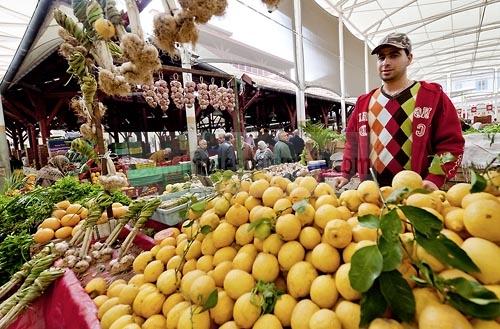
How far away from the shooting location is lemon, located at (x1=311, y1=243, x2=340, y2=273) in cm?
76

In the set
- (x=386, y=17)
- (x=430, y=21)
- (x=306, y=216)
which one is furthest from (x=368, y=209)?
(x=430, y=21)

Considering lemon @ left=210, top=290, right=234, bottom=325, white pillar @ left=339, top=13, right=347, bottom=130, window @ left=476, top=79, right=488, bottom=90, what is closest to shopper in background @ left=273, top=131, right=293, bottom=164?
lemon @ left=210, top=290, right=234, bottom=325

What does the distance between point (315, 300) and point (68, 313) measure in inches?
45.1

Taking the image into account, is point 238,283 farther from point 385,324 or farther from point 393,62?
point 393,62

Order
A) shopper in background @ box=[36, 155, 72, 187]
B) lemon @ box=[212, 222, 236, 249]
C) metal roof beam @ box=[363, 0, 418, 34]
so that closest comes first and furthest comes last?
lemon @ box=[212, 222, 236, 249] → shopper in background @ box=[36, 155, 72, 187] → metal roof beam @ box=[363, 0, 418, 34]

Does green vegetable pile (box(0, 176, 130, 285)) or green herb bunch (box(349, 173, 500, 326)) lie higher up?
green herb bunch (box(349, 173, 500, 326))

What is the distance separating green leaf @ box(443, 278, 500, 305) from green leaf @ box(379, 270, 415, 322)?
8 cm

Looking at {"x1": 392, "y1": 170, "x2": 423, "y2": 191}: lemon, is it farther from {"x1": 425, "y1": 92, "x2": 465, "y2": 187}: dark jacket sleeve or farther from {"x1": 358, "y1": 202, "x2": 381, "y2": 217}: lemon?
{"x1": 425, "y1": 92, "x2": 465, "y2": 187}: dark jacket sleeve

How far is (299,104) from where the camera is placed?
37.0 feet

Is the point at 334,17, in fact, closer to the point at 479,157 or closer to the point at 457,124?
the point at 479,157

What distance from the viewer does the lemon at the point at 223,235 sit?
1.04m

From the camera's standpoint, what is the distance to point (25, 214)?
8.02ft

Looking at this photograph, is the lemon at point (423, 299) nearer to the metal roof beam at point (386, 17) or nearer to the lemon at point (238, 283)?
the lemon at point (238, 283)

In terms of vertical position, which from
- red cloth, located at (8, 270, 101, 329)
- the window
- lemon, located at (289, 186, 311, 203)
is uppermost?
the window
